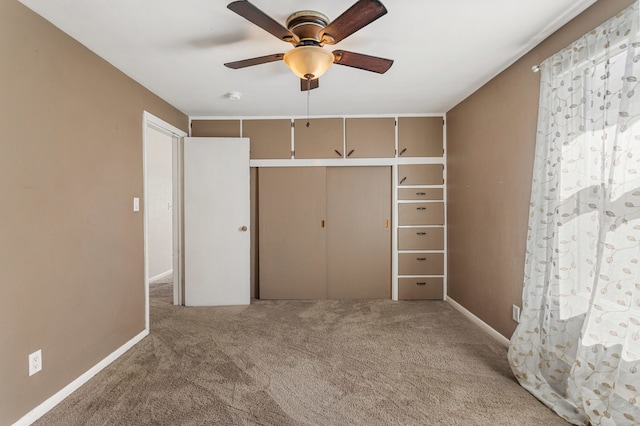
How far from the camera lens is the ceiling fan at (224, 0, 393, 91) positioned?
1.52m

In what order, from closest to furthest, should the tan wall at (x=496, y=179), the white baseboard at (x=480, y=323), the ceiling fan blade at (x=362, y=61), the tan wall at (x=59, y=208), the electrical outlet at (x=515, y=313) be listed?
the tan wall at (x=59, y=208) < the ceiling fan blade at (x=362, y=61) < the tan wall at (x=496, y=179) < the electrical outlet at (x=515, y=313) < the white baseboard at (x=480, y=323)

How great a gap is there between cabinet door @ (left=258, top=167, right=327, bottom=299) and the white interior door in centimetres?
31

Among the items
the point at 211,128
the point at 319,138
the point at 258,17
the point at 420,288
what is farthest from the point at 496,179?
the point at 211,128

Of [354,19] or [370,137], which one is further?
[370,137]

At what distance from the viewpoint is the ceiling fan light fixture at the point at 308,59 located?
72.2 inches

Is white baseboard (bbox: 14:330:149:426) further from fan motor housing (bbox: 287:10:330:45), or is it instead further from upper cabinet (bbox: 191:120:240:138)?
fan motor housing (bbox: 287:10:330:45)

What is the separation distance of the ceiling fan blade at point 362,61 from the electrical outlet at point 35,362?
248cm

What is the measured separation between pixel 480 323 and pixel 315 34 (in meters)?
2.95

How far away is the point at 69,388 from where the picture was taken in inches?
80.0

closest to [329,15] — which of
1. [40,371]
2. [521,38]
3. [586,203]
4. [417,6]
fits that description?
[417,6]

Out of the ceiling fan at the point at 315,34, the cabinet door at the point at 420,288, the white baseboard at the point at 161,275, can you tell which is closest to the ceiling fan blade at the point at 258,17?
the ceiling fan at the point at 315,34

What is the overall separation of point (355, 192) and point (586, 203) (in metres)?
2.56

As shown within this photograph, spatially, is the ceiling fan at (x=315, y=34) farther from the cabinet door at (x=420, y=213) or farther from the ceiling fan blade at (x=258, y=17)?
the cabinet door at (x=420, y=213)

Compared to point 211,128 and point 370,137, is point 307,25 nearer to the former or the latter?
point 370,137
